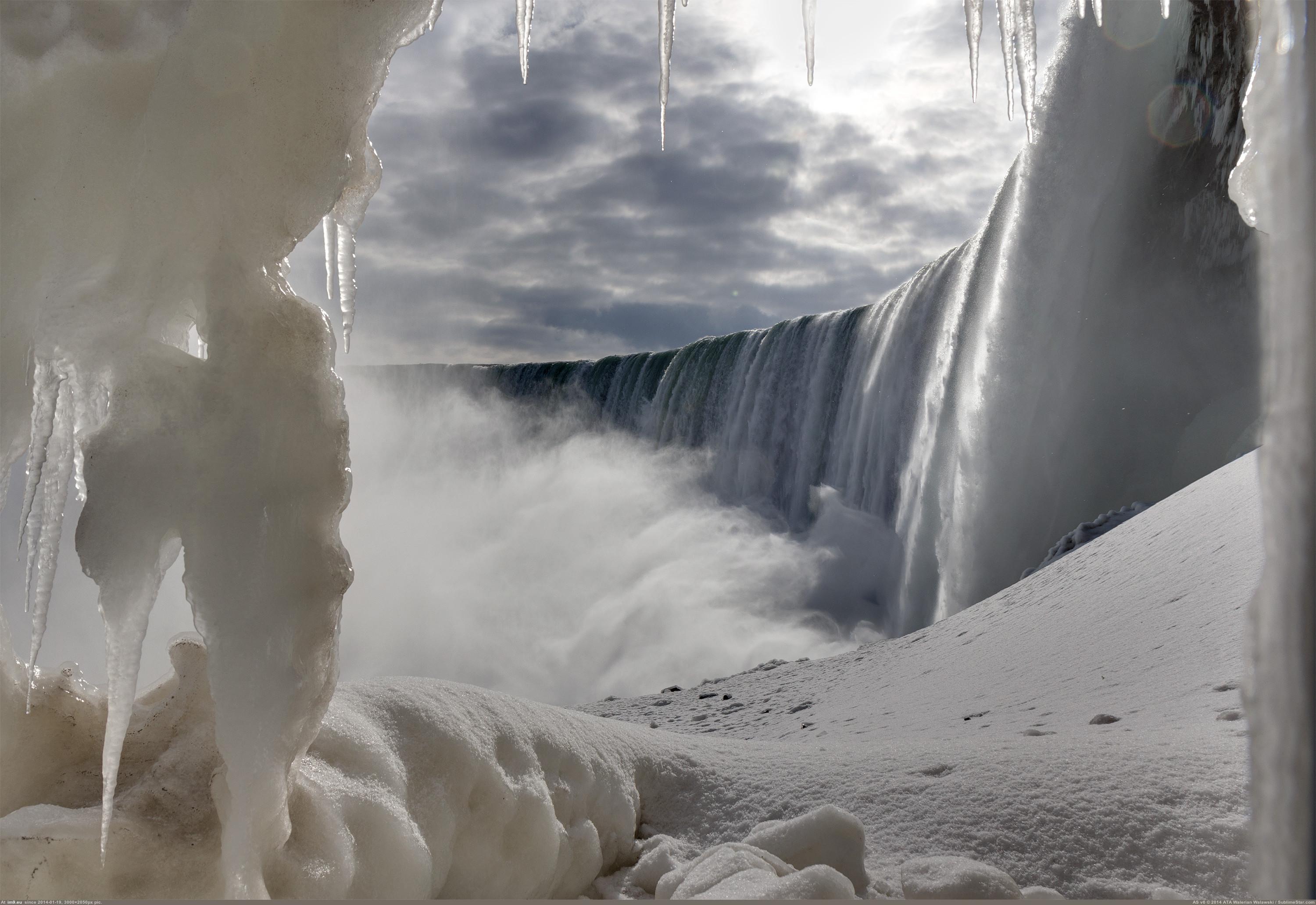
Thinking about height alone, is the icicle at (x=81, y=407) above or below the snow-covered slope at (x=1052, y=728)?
above

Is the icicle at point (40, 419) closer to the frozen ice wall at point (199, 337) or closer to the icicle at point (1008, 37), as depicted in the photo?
the frozen ice wall at point (199, 337)

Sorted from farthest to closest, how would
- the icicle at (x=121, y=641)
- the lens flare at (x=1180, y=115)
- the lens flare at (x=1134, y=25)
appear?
the lens flare at (x=1134, y=25) < the lens flare at (x=1180, y=115) < the icicle at (x=121, y=641)

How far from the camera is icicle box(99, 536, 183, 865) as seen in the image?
1.33 metres

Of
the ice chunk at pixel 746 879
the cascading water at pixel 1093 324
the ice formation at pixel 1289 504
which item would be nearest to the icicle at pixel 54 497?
the ice chunk at pixel 746 879

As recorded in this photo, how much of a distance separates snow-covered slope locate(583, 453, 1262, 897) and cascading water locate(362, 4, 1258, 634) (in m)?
1.97

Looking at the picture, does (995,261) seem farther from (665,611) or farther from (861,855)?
(861,855)

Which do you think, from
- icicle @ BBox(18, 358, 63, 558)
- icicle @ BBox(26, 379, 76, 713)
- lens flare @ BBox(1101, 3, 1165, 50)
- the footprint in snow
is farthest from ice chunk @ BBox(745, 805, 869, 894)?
lens flare @ BBox(1101, 3, 1165, 50)

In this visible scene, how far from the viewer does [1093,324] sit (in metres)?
7.80

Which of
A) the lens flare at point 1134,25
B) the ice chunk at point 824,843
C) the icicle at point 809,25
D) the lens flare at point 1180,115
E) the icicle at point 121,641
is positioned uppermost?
the lens flare at point 1134,25

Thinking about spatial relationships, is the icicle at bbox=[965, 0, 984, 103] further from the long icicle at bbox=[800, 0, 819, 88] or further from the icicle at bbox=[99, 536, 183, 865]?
the icicle at bbox=[99, 536, 183, 865]

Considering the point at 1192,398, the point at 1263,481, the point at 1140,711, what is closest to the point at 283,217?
the point at 1263,481

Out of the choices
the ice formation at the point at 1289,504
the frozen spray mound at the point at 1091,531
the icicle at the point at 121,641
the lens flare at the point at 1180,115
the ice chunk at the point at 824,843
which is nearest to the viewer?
the ice formation at the point at 1289,504

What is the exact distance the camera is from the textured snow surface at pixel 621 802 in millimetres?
1515

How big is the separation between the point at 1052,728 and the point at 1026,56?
2385mm
